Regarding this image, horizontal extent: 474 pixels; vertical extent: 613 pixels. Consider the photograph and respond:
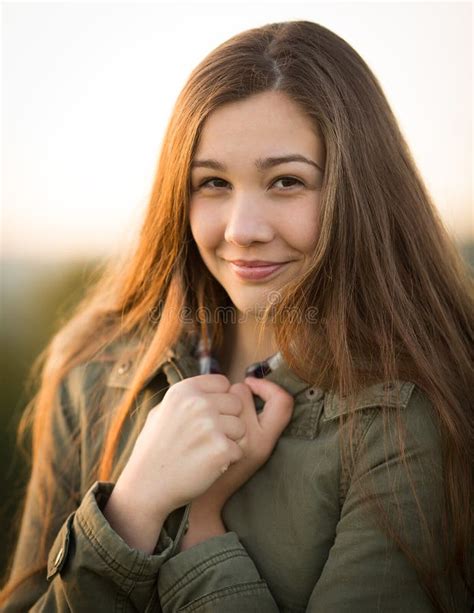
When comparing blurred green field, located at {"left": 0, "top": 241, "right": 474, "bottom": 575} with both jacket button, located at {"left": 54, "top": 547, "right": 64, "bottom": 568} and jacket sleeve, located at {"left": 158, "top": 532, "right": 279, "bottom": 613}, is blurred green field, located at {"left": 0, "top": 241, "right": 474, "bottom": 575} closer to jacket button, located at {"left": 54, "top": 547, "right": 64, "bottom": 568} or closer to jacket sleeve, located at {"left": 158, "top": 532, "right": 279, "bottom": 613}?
jacket button, located at {"left": 54, "top": 547, "right": 64, "bottom": 568}

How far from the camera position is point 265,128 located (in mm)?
2010

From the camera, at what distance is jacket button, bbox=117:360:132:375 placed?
2566 mm

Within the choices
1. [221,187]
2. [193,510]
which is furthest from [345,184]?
[193,510]

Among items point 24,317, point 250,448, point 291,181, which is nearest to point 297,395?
point 250,448

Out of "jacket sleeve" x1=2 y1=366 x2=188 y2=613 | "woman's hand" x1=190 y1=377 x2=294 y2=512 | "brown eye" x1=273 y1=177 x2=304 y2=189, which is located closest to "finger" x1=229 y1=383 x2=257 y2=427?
"woman's hand" x1=190 y1=377 x2=294 y2=512

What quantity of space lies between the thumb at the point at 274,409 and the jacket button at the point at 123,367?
62cm

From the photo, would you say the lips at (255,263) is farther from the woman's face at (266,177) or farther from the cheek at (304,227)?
the cheek at (304,227)

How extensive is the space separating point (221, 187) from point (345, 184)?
416 mm

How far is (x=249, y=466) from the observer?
208cm

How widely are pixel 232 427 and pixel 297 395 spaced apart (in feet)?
0.85

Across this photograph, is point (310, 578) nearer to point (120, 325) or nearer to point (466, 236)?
point (120, 325)

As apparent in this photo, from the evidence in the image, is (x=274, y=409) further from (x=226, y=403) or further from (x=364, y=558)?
(x=364, y=558)

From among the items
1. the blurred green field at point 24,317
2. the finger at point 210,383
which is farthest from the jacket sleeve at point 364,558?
the blurred green field at point 24,317

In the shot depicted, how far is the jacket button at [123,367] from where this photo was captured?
2.57 metres
